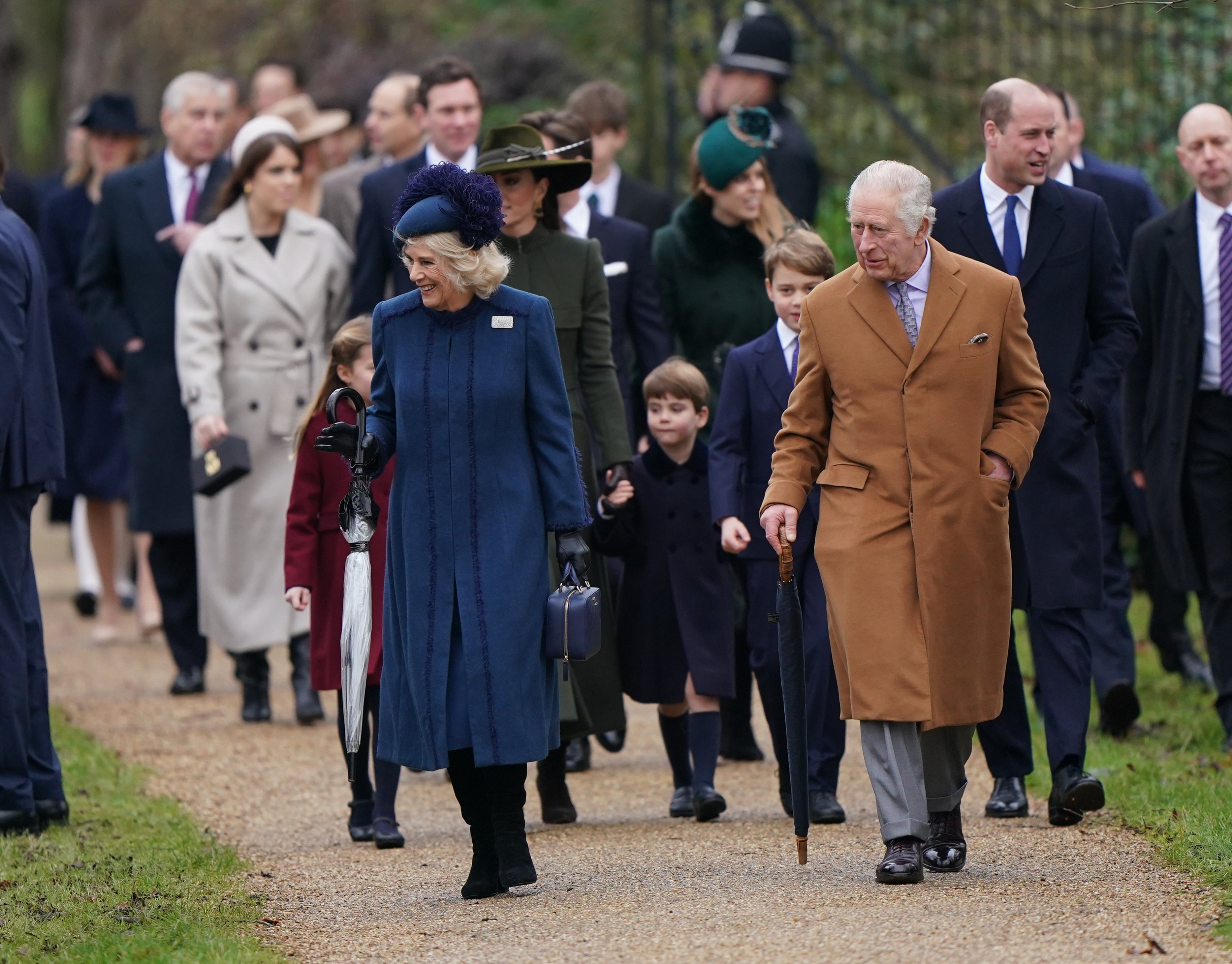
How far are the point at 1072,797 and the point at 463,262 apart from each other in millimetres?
2497

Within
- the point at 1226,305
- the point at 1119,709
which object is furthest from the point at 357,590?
the point at 1226,305

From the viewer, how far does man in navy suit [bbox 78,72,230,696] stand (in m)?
10.5

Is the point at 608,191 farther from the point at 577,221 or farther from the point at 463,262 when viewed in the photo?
the point at 463,262

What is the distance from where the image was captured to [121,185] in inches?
419

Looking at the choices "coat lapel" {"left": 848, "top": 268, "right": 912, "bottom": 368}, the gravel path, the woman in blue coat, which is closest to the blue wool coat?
the woman in blue coat

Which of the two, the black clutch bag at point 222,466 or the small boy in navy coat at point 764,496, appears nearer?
the small boy in navy coat at point 764,496

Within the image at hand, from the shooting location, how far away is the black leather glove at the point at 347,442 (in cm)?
620

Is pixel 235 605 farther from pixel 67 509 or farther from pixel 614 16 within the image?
pixel 614 16

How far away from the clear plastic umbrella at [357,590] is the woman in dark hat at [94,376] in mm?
5922

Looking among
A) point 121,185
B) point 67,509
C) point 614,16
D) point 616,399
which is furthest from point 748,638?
point 614,16

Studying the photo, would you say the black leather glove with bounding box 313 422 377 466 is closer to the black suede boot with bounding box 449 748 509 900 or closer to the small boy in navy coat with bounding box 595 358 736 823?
the black suede boot with bounding box 449 748 509 900

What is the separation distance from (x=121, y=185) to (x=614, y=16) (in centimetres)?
919

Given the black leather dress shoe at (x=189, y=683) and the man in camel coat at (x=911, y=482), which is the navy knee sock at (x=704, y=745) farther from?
the black leather dress shoe at (x=189, y=683)

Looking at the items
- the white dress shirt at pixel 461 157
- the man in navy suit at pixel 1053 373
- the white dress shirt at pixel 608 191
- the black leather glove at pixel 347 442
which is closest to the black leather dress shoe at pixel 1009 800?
the man in navy suit at pixel 1053 373
